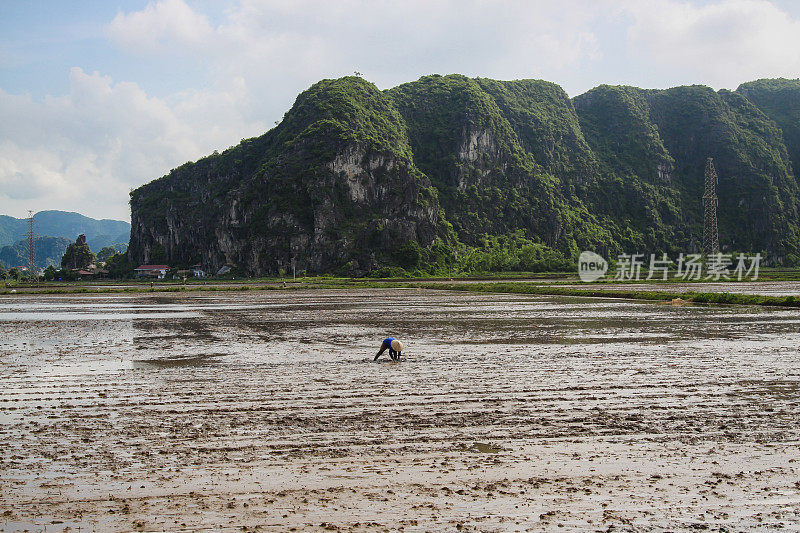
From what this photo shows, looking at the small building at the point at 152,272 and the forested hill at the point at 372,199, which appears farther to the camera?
the small building at the point at 152,272

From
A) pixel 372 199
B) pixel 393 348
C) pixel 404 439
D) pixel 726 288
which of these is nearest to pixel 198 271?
pixel 372 199

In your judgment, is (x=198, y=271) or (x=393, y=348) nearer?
(x=393, y=348)

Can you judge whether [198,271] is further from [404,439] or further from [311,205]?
[404,439]

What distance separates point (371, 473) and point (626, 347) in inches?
505

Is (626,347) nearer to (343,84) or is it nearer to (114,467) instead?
(114,467)

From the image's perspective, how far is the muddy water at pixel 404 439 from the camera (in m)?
5.69

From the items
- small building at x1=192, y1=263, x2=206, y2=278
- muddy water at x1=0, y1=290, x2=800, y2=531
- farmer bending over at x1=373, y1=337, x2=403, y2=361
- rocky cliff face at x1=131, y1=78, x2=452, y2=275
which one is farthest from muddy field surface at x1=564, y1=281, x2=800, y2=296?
small building at x1=192, y1=263, x2=206, y2=278

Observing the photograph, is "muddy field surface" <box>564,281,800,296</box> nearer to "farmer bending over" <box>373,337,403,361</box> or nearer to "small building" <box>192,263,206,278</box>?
"farmer bending over" <box>373,337,403,361</box>

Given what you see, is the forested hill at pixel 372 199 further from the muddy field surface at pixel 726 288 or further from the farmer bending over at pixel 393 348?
the farmer bending over at pixel 393 348

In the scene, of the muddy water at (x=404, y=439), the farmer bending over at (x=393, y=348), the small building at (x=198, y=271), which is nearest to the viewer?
the muddy water at (x=404, y=439)

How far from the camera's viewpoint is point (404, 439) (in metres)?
7.90

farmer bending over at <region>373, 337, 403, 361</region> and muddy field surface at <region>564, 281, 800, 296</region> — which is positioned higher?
muddy field surface at <region>564, 281, 800, 296</region>

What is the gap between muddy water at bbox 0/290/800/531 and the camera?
569 centimetres

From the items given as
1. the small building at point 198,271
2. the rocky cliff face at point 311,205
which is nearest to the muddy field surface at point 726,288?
the rocky cliff face at point 311,205
